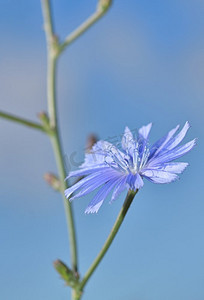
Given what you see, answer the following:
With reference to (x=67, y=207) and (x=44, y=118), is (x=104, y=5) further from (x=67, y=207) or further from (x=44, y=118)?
(x=67, y=207)

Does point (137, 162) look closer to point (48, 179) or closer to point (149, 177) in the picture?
point (149, 177)

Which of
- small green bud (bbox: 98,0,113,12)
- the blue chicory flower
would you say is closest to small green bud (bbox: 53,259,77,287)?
the blue chicory flower

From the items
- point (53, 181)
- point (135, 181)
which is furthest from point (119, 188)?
point (53, 181)

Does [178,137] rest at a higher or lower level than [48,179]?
lower

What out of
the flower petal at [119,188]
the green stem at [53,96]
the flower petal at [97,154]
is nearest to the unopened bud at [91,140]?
the green stem at [53,96]

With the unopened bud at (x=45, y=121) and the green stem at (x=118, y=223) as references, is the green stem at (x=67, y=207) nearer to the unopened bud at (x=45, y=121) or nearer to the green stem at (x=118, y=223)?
the unopened bud at (x=45, y=121)

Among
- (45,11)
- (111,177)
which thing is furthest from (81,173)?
(45,11)
